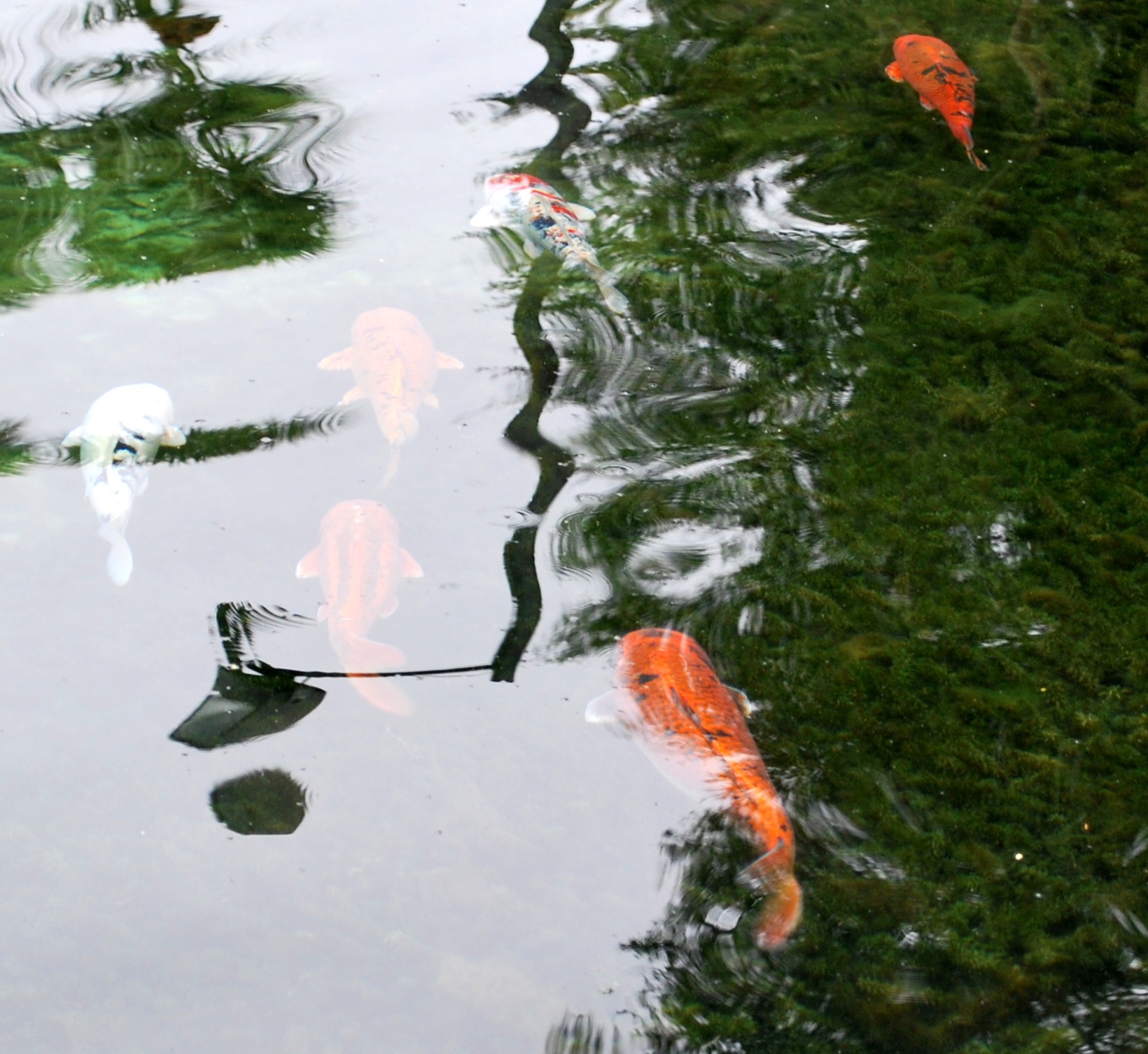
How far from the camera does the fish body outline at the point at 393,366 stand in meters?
4.37

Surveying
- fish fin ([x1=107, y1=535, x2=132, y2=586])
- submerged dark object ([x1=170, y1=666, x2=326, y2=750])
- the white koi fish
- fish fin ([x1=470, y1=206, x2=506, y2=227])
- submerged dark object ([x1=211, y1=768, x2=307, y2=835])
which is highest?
fish fin ([x1=470, y1=206, x2=506, y2=227])

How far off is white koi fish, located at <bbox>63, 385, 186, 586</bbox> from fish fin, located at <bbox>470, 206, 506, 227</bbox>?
6.49ft

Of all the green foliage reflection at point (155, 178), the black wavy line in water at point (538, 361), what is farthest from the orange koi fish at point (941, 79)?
the green foliage reflection at point (155, 178)

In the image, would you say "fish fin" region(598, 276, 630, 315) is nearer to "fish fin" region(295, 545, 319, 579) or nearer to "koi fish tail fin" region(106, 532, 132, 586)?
"fish fin" region(295, 545, 319, 579)

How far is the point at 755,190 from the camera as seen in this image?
5.79m

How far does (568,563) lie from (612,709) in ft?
2.30

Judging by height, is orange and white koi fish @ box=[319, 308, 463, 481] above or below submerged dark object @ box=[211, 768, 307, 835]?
above

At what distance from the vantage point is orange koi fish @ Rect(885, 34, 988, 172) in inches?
236

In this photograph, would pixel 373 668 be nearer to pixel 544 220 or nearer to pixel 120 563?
pixel 120 563

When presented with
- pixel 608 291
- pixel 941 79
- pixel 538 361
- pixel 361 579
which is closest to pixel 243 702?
pixel 361 579

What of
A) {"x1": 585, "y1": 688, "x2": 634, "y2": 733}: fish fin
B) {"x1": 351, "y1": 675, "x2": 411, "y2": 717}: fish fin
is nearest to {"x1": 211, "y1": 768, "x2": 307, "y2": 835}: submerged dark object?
{"x1": 351, "y1": 675, "x2": 411, "y2": 717}: fish fin

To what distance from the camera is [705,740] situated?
3.32m

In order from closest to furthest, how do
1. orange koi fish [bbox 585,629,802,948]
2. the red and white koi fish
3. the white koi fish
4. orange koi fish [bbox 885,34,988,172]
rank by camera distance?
orange koi fish [bbox 585,629,802,948], the white koi fish, the red and white koi fish, orange koi fish [bbox 885,34,988,172]

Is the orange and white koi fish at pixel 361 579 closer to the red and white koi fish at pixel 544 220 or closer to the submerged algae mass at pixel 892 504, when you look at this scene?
the submerged algae mass at pixel 892 504
